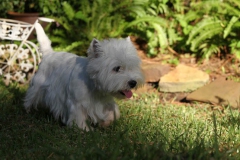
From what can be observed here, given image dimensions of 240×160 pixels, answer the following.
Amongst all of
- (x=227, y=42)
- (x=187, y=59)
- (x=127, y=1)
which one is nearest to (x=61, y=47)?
(x=127, y=1)

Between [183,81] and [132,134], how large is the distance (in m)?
2.88

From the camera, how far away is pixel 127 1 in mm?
9133

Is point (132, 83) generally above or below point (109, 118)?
above

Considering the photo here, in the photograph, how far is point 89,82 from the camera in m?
4.92

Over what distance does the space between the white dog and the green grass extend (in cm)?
20

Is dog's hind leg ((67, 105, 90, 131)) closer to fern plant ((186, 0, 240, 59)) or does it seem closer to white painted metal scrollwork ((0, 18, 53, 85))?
white painted metal scrollwork ((0, 18, 53, 85))

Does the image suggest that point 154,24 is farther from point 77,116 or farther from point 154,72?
point 77,116

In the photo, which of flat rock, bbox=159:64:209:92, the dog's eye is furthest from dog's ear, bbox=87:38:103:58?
flat rock, bbox=159:64:209:92

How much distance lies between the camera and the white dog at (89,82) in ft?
15.2

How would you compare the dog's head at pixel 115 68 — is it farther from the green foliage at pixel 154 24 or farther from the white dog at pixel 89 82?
the green foliage at pixel 154 24

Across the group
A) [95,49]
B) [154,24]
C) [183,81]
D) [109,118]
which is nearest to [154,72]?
[183,81]

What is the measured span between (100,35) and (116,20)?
1.62 feet

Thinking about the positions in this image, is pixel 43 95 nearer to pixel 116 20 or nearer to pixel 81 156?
pixel 81 156

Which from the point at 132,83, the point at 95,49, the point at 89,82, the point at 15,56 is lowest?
the point at 15,56
